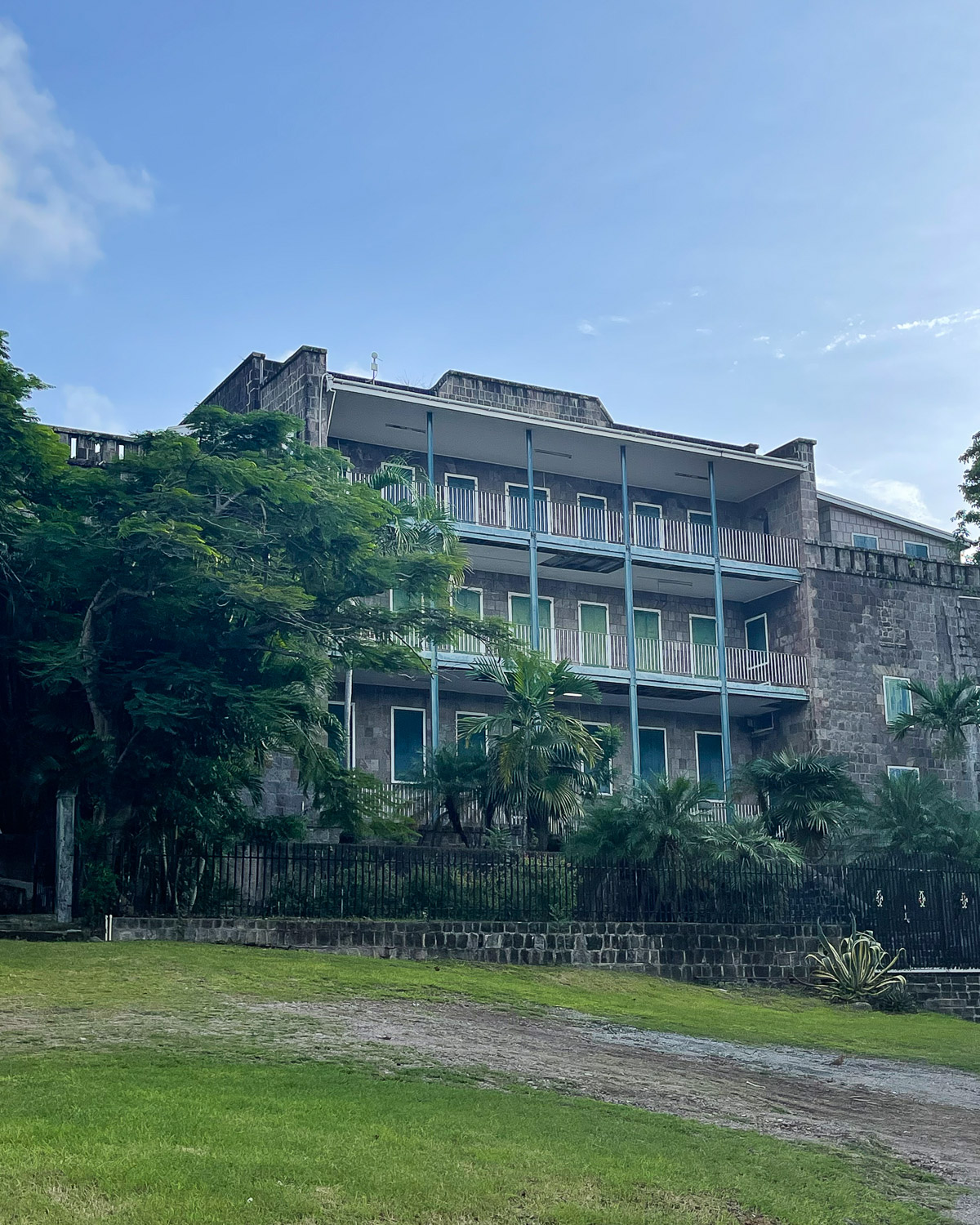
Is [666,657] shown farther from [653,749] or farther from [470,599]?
[470,599]

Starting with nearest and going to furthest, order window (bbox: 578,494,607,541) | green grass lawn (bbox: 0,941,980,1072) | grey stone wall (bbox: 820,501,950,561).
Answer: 1. green grass lawn (bbox: 0,941,980,1072)
2. window (bbox: 578,494,607,541)
3. grey stone wall (bbox: 820,501,950,561)

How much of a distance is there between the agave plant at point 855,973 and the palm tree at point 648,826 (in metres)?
2.79

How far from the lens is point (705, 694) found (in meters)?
35.1

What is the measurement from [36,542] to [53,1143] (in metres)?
13.1

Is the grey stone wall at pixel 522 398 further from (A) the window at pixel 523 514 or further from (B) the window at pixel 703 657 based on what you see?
(B) the window at pixel 703 657

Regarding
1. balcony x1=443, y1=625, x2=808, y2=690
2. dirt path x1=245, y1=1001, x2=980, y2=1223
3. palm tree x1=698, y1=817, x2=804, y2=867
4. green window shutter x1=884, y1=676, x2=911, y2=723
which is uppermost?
balcony x1=443, y1=625, x2=808, y2=690

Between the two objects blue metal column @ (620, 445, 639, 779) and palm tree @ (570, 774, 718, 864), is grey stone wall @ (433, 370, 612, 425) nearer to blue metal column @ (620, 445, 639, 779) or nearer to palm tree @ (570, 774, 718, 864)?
blue metal column @ (620, 445, 639, 779)

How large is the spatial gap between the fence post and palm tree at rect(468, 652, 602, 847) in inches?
298

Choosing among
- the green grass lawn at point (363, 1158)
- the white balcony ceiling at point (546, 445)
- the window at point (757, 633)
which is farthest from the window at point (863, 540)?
the green grass lawn at point (363, 1158)

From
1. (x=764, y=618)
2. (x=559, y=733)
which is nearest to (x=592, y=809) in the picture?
(x=559, y=733)

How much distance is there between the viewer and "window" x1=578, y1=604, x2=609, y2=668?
33938 millimetres

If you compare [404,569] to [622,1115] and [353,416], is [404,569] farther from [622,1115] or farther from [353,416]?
[622,1115]

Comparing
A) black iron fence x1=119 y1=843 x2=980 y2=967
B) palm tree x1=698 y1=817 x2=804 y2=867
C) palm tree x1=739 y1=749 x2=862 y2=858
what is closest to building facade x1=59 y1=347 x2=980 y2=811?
palm tree x1=739 y1=749 x2=862 y2=858

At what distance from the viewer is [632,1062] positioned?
13633 mm
